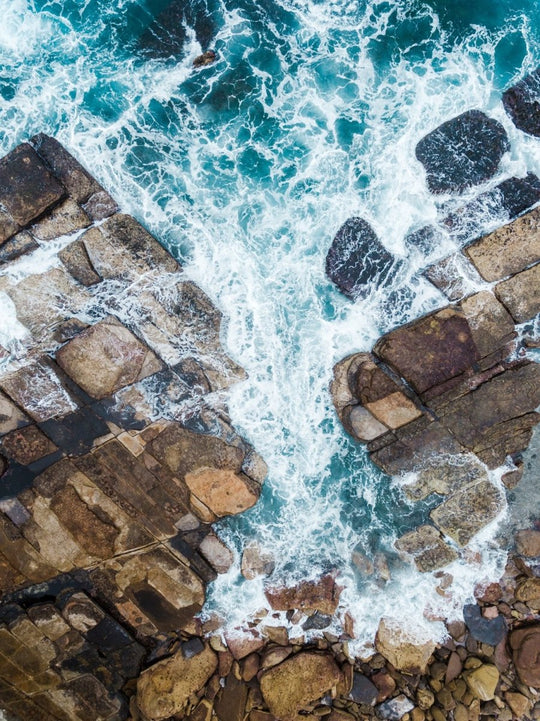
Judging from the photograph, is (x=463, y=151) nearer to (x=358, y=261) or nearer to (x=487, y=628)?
(x=358, y=261)

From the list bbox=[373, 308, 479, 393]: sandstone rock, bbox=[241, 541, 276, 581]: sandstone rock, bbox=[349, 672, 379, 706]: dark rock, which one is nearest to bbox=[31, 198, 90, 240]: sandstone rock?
bbox=[373, 308, 479, 393]: sandstone rock

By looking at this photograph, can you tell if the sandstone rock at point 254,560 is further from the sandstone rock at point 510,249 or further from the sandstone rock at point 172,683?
the sandstone rock at point 510,249

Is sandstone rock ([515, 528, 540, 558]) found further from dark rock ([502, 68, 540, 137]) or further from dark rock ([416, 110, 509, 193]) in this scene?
dark rock ([502, 68, 540, 137])

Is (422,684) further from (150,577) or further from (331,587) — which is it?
(150,577)

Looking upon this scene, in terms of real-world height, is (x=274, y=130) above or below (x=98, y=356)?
above

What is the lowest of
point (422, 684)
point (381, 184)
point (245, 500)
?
point (422, 684)

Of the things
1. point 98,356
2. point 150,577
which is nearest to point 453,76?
point 98,356
